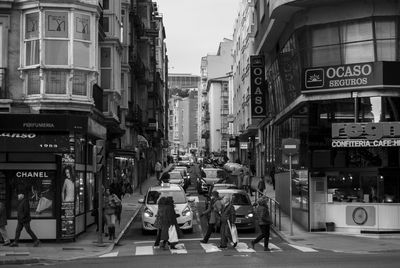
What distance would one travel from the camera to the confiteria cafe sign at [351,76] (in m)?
22.8

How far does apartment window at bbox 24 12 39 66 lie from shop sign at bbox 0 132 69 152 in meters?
3.20

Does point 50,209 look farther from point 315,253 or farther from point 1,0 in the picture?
point 315,253

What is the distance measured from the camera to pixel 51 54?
886 inches

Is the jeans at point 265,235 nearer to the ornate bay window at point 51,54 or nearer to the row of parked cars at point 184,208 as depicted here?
the row of parked cars at point 184,208

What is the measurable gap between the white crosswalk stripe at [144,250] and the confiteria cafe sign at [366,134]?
8.12 metres

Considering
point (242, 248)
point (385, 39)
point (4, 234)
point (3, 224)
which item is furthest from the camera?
point (385, 39)

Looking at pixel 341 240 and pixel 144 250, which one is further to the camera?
pixel 341 240

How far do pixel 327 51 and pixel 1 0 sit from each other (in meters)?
12.2

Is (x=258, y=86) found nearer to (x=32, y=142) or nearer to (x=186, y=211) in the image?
(x=186, y=211)

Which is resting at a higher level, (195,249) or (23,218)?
(23,218)

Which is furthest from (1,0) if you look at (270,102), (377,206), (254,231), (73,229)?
(270,102)

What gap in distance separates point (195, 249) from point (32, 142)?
21.0ft

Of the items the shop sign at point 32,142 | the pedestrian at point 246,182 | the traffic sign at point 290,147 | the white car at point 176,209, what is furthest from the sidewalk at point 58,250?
the pedestrian at point 246,182

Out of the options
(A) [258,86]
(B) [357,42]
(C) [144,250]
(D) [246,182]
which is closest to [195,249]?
(C) [144,250]
